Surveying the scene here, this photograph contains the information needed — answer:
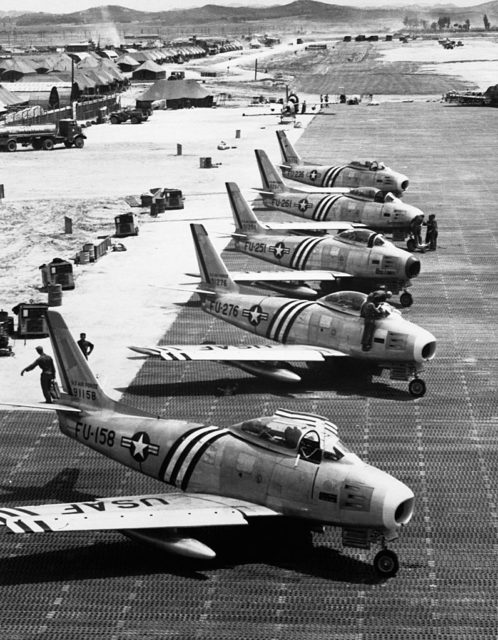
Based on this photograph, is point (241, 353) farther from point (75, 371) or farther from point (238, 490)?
point (238, 490)

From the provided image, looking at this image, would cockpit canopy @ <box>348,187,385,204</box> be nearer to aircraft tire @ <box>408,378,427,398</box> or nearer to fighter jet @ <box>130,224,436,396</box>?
fighter jet @ <box>130,224,436,396</box>

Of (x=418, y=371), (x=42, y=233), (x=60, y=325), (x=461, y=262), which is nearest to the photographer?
(x=60, y=325)

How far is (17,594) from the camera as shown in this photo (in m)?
21.9

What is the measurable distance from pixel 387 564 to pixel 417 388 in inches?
462

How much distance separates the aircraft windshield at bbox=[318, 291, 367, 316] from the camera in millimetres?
33875

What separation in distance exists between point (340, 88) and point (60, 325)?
5561 inches

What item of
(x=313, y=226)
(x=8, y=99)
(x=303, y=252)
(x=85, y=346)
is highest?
(x=85, y=346)

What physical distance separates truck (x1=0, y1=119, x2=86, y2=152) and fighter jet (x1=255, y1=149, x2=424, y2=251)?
137 ft

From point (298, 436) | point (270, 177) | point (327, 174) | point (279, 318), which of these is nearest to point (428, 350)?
point (279, 318)

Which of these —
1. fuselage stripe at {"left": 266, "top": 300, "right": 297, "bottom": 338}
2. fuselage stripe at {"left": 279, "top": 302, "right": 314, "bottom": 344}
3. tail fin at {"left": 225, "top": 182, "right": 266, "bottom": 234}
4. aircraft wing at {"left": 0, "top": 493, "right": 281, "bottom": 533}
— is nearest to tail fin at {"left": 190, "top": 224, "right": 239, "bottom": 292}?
fuselage stripe at {"left": 266, "top": 300, "right": 297, "bottom": 338}

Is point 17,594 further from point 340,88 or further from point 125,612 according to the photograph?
point 340,88

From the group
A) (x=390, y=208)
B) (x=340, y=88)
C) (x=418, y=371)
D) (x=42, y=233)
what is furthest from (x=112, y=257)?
(x=340, y=88)

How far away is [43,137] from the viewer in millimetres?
98375

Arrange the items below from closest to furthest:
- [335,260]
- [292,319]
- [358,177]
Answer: [292,319] < [335,260] < [358,177]
